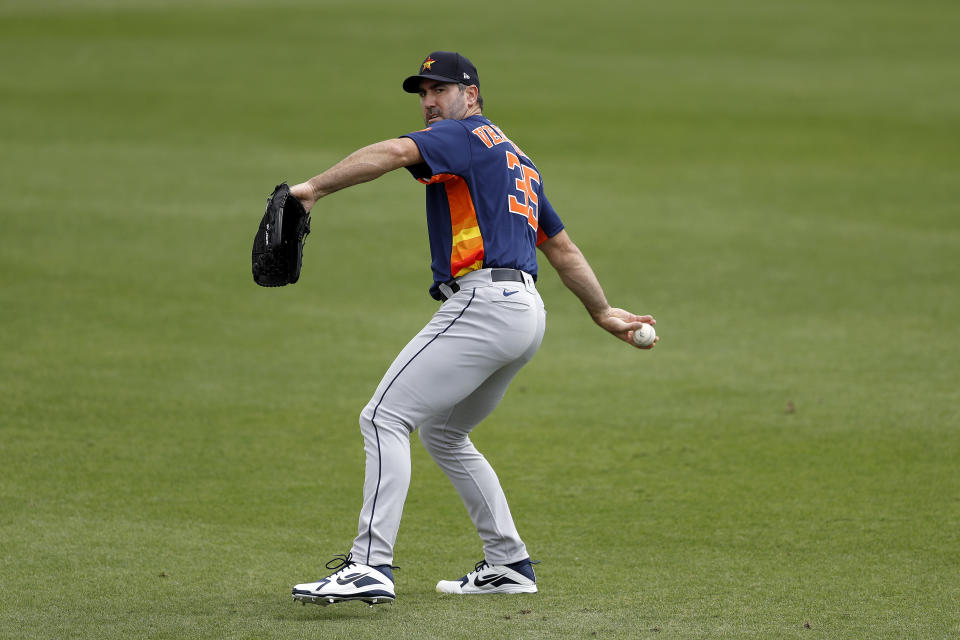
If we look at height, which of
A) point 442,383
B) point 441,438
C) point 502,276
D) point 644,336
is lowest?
point 441,438

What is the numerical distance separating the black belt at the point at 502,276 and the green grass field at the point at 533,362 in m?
1.35

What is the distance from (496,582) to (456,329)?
1187mm

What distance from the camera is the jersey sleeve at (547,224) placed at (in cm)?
544

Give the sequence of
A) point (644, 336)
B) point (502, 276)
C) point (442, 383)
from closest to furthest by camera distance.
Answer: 1. point (442, 383)
2. point (502, 276)
3. point (644, 336)

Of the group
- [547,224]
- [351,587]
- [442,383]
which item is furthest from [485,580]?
[547,224]

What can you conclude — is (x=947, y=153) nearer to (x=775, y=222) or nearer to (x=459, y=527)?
(x=775, y=222)

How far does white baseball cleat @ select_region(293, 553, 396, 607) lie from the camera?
14.7ft

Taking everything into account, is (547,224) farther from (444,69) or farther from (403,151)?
(403,151)

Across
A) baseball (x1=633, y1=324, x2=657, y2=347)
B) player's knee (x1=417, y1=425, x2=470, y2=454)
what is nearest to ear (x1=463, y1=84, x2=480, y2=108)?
baseball (x1=633, y1=324, x2=657, y2=347)

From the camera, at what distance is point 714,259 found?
44.2 ft

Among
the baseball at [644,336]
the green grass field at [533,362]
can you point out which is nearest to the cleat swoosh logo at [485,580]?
the green grass field at [533,362]

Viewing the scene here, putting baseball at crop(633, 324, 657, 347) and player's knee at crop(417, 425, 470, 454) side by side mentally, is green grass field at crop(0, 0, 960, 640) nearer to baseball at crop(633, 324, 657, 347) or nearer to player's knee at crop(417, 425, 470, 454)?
player's knee at crop(417, 425, 470, 454)

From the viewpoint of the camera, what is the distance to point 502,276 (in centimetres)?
492

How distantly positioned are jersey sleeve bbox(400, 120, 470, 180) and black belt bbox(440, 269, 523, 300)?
46 cm
